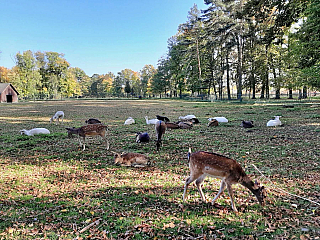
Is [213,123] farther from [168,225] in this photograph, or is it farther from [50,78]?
[50,78]

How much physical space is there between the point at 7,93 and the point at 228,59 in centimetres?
5613

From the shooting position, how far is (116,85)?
330ft

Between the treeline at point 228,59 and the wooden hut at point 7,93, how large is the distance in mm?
12337

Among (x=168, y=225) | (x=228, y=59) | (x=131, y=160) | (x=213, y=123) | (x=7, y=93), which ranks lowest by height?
(x=168, y=225)

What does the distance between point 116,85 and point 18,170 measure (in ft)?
320

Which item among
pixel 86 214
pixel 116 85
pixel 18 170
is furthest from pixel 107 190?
pixel 116 85

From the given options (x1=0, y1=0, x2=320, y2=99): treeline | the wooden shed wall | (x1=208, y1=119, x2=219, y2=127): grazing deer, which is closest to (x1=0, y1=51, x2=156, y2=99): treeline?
(x1=0, y1=0, x2=320, y2=99): treeline

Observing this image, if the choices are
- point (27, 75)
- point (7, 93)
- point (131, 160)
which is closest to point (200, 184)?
point (131, 160)

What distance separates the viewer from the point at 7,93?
185ft

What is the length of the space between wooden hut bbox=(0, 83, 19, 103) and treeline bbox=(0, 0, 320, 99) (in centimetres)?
1234

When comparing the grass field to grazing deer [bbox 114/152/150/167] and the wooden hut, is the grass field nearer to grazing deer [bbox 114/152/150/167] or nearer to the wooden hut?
grazing deer [bbox 114/152/150/167]

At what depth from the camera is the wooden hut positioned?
55.0 metres

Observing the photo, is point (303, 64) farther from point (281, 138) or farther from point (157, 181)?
point (157, 181)

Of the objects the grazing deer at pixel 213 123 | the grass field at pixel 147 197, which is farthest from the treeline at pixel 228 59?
the grass field at pixel 147 197
